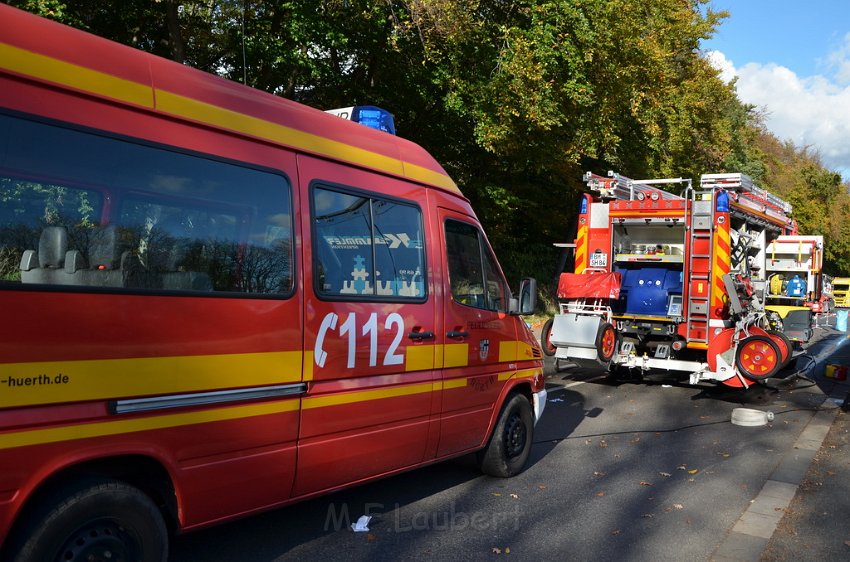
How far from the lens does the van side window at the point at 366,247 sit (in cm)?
428

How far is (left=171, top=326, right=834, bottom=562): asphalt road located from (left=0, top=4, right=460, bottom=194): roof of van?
8.13 ft

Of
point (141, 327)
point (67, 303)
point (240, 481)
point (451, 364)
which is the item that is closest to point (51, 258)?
point (67, 303)

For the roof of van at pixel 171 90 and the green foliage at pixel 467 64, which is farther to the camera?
the green foliage at pixel 467 64

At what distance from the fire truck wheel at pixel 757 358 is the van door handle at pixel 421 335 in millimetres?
6213

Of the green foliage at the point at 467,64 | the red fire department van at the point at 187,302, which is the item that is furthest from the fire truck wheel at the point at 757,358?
the green foliage at the point at 467,64

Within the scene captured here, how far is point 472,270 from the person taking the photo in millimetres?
5656

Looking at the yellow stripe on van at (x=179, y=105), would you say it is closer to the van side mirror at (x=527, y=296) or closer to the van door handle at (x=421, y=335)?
the van door handle at (x=421, y=335)

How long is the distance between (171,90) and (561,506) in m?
4.01

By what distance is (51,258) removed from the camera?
3033 millimetres

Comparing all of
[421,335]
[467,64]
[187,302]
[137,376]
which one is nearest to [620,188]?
[467,64]

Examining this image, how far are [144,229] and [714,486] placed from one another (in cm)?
506

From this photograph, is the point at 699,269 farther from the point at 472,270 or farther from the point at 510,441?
the point at 472,270

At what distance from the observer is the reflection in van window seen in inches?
116

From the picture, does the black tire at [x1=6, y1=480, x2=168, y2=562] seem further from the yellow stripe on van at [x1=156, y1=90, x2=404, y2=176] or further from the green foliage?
the green foliage
